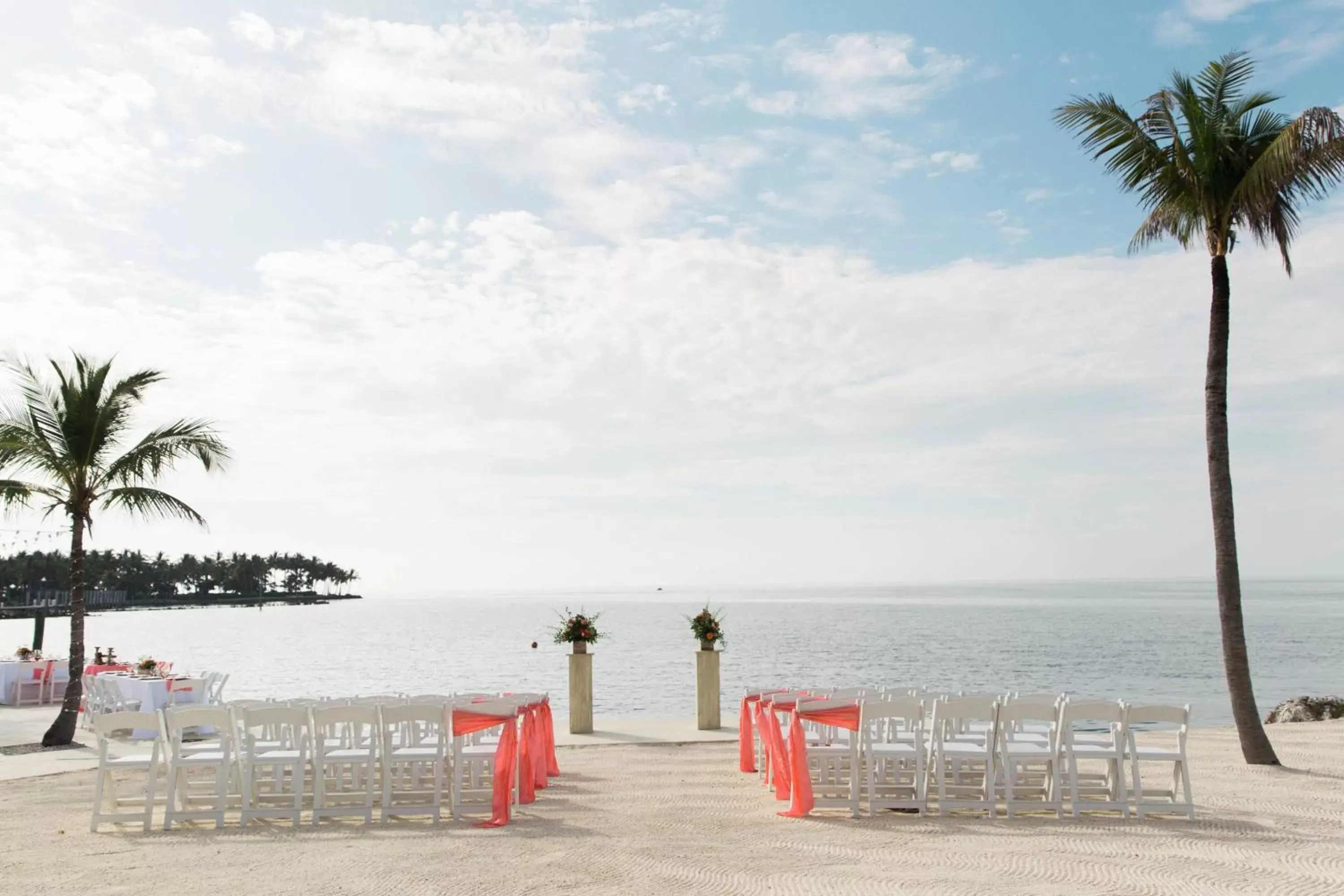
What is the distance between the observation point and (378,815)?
30.2 feet

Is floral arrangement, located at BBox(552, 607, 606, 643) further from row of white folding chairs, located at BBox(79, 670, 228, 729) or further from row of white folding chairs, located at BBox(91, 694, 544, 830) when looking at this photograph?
row of white folding chairs, located at BBox(91, 694, 544, 830)

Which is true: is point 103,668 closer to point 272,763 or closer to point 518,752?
point 272,763

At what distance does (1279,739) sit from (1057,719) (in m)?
7.78

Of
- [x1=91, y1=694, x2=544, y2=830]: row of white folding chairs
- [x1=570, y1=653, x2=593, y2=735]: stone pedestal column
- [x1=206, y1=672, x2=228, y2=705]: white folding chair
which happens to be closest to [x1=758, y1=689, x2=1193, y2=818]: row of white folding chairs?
[x1=91, y1=694, x2=544, y2=830]: row of white folding chairs

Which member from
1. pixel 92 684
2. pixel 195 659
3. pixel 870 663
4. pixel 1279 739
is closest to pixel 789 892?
pixel 1279 739

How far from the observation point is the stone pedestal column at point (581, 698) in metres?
15.6

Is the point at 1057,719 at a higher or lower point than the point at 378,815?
higher

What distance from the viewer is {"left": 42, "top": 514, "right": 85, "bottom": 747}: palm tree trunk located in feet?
49.0

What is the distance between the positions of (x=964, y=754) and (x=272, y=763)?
18.5 ft

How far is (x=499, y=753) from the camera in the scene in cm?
895

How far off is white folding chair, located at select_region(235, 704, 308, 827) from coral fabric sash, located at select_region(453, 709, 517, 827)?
4.08 feet

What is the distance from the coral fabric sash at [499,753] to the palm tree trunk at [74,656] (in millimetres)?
8493

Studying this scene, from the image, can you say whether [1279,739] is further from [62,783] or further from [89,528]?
[89,528]

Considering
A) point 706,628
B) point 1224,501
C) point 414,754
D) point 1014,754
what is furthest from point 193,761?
point 1224,501
